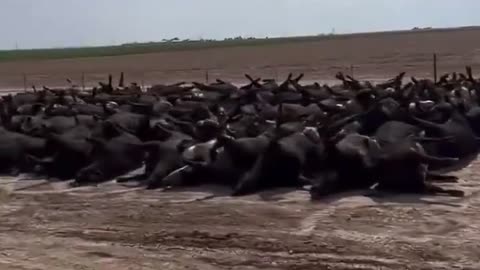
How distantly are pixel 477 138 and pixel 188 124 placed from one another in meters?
4.59

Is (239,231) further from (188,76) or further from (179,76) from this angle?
(179,76)

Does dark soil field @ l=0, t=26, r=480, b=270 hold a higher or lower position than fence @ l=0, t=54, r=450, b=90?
lower

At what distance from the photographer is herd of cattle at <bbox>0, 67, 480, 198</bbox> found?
11.1 metres

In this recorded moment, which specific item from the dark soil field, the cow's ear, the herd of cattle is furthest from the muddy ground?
the cow's ear

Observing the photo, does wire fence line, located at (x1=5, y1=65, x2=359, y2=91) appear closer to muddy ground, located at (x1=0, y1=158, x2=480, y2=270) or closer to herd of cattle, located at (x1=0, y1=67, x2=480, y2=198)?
herd of cattle, located at (x1=0, y1=67, x2=480, y2=198)

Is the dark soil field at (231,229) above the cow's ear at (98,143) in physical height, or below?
below

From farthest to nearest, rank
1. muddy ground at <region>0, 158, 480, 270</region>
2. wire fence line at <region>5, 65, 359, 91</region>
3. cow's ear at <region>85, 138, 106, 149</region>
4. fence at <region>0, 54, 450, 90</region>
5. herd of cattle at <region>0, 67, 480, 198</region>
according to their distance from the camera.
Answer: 1. wire fence line at <region>5, 65, 359, 91</region>
2. fence at <region>0, 54, 450, 90</region>
3. cow's ear at <region>85, 138, 106, 149</region>
4. herd of cattle at <region>0, 67, 480, 198</region>
5. muddy ground at <region>0, 158, 480, 270</region>

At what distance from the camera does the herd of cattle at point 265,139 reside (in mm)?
11125

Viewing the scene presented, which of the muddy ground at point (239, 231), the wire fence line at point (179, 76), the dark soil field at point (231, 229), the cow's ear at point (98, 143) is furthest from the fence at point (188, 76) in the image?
the muddy ground at point (239, 231)

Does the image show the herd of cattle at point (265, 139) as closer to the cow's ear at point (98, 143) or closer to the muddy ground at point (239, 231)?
the cow's ear at point (98, 143)

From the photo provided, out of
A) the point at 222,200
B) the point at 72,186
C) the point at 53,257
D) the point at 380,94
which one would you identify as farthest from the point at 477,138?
the point at 53,257

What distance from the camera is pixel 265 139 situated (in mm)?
12055

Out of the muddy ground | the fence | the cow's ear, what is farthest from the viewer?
the fence

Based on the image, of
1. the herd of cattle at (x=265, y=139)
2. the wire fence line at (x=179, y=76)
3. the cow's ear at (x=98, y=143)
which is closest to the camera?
the herd of cattle at (x=265, y=139)
